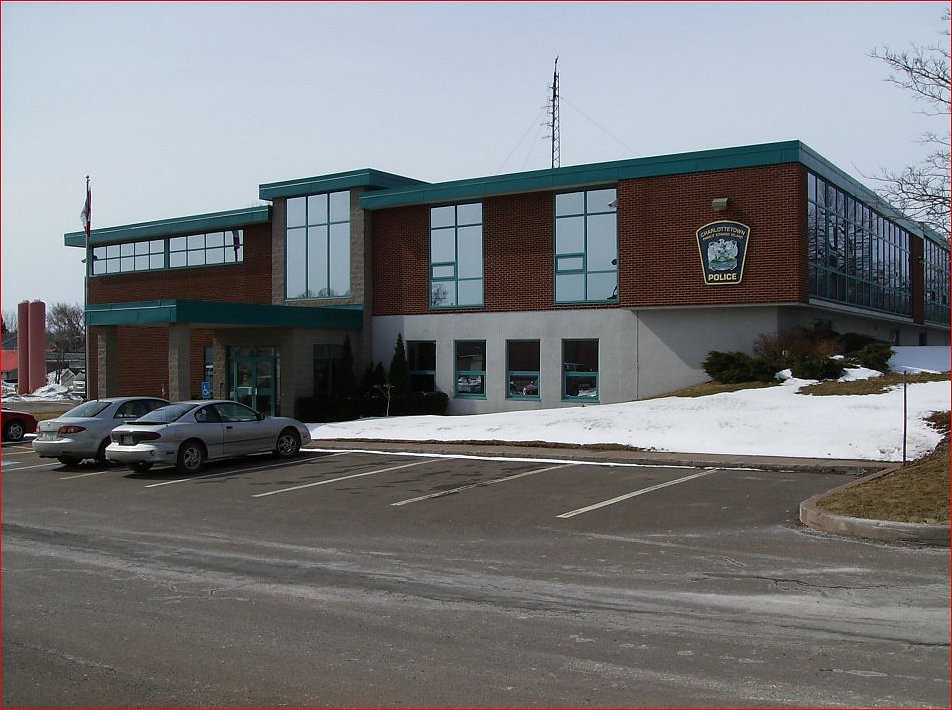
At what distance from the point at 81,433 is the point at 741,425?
1440cm

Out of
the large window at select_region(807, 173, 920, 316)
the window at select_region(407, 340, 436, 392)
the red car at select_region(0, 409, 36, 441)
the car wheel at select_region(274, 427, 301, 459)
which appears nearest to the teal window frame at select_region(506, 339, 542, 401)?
the window at select_region(407, 340, 436, 392)

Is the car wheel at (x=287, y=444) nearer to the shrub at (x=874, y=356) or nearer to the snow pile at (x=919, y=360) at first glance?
the shrub at (x=874, y=356)

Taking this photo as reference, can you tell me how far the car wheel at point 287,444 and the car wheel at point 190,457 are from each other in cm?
197

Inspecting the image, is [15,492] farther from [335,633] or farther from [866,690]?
[866,690]

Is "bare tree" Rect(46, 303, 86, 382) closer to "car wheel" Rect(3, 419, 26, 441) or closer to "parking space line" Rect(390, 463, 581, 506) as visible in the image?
"car wheel" Rect(3, 419, 26, 441)

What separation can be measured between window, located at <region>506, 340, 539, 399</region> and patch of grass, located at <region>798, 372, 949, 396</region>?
8.90 m

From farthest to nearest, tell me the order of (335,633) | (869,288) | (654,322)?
(869,288) < (654,322) < (335,633)

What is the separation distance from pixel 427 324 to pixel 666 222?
30.1 feet

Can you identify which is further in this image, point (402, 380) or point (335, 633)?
point (402, 380)

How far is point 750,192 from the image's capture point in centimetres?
2536

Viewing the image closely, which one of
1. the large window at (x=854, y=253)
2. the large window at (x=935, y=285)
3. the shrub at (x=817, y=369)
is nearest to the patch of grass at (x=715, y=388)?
the shrub at (x=817, y=369)

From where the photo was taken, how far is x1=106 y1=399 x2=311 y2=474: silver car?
56.4 feet

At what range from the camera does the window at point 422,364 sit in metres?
31.3

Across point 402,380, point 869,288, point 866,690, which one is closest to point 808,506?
point 866,690
